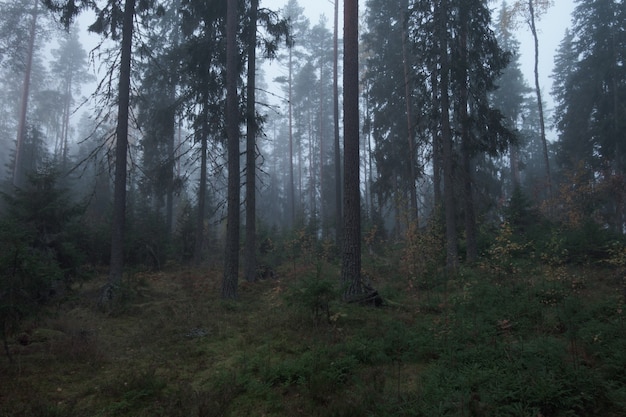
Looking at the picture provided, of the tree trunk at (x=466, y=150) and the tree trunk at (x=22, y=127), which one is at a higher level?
the tree trunk at (x=22, y=127)

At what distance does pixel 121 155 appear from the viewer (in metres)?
11.5

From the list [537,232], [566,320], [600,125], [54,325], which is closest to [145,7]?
[54,325]

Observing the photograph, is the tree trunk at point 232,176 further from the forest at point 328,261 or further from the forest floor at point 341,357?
the forest floor at point 341,357

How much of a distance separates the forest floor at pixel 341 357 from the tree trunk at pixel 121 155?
191 centimetres

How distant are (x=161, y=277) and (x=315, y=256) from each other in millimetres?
6917

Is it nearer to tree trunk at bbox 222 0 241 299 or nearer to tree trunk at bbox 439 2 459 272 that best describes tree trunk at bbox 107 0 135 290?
tree trunk at bbox 222 0 241 299

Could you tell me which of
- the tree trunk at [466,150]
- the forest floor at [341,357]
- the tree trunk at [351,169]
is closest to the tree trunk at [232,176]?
the forest floor at [341,357]

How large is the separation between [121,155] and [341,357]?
30.8 feet

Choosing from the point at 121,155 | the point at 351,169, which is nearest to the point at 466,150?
the point at 351,169

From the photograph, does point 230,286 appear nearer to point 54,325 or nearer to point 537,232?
point 54,325

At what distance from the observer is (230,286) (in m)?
11.4

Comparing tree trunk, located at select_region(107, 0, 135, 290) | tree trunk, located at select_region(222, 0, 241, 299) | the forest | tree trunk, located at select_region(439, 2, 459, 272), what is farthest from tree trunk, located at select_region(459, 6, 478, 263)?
tree trunk, located at select_region(107, 0, 135, 290)

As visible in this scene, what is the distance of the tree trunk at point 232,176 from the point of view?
37.4 ft

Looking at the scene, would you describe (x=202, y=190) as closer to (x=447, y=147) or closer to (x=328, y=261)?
(x=328, y=261)
